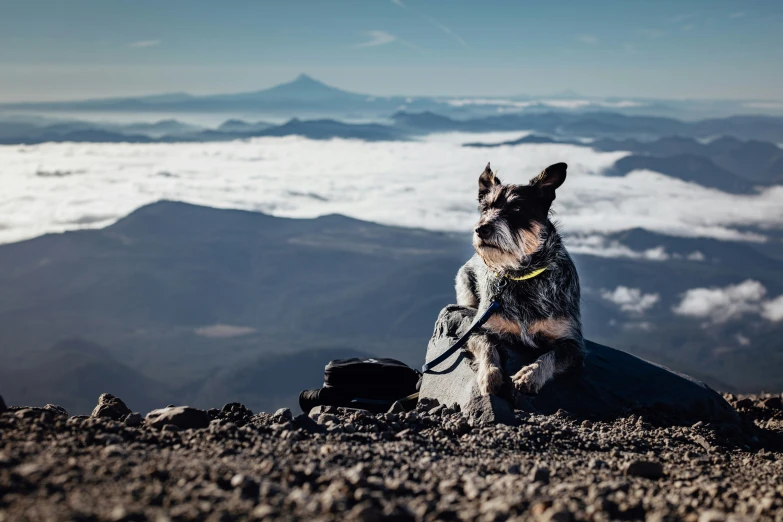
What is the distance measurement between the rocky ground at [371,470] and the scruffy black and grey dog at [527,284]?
973 mm

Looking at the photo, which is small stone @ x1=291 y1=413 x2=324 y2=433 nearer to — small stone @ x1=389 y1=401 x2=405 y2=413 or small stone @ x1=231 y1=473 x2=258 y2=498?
small stone @ x1=231 y1=473 x2=258 y2=498

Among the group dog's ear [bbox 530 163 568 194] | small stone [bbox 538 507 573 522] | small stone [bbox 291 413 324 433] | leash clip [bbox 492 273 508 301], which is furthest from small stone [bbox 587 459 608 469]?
dog's ear [bbox 530 163 568 194]

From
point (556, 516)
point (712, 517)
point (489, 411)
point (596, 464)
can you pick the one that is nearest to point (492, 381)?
point (489, 411)

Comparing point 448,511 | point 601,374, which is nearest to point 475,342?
point 601,374

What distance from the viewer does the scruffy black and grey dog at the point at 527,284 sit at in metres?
9.77

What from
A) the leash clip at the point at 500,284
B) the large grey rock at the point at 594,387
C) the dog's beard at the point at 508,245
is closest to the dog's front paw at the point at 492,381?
the large grey rock at the point at 594,387

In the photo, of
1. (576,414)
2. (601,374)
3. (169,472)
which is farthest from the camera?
(601,374)

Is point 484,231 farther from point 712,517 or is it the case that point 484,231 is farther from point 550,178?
point 712,517

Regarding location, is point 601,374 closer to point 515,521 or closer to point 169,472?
point 515,521

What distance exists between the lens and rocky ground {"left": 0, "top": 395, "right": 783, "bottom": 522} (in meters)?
4.95

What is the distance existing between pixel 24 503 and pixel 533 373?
691 cm

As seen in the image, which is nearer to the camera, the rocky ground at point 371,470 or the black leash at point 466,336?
the rocky ground at point 371,470

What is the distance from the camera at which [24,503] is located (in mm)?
4699

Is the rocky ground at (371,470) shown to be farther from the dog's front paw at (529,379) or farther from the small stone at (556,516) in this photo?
the dog's front paw at (529,379)
